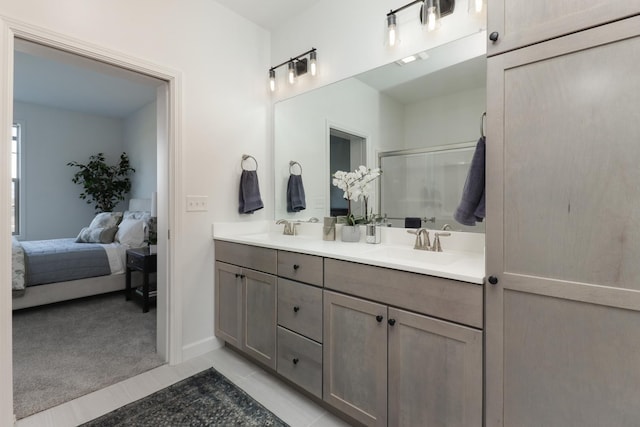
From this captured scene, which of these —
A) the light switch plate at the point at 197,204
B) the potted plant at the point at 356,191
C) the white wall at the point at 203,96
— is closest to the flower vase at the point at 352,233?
the potted plant at the point at 356,191

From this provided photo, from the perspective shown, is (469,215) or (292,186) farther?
(292,186)

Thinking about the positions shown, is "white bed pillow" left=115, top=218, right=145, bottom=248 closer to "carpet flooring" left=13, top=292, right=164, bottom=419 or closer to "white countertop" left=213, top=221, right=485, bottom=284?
"carpet flooring" left=13, top=292, right=164, bottom=419

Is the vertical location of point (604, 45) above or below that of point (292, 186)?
above

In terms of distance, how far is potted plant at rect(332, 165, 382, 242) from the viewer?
2018 millimetres

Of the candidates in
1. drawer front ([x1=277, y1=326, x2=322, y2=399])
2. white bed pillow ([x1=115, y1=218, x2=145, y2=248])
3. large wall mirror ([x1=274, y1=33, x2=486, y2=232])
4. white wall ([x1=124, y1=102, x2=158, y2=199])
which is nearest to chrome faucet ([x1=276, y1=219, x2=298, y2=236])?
large wall mirror ([x1=274, y1=33, x2=486, y2=232])

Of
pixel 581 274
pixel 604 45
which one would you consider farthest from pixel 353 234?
pixel 604 45

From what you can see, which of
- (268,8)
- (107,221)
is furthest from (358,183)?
(107,221)

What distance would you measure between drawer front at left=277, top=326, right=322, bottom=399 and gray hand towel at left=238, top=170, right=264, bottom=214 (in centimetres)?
102

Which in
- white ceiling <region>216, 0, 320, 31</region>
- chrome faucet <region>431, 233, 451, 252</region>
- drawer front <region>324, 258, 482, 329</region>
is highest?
white ceiling <region>216, 0, 320, 31</region>

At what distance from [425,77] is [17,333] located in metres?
3.80

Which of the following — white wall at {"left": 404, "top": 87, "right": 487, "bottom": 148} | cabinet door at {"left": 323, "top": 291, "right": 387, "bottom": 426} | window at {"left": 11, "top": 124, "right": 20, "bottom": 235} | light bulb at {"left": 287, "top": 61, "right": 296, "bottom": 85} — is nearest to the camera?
cabinet door at {"left": 323, "top": 291, "right": 387, "bottom": 426}

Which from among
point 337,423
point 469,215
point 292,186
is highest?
point 292,186

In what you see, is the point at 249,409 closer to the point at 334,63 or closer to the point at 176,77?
the point at 176,77

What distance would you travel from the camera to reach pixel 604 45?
88 centimetres
